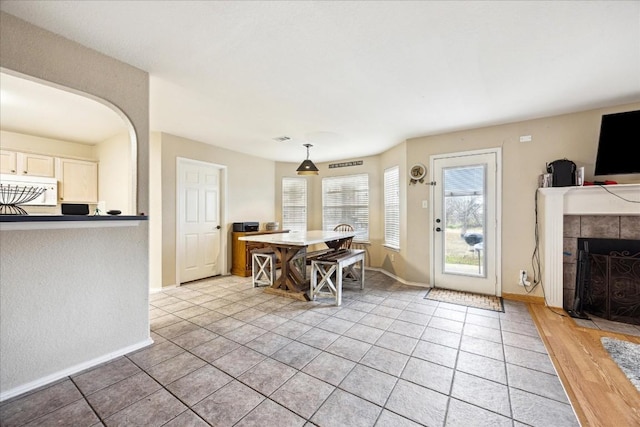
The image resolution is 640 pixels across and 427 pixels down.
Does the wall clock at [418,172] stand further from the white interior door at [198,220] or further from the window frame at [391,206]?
the white interior door at [198,220]

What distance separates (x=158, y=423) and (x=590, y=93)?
4694mm

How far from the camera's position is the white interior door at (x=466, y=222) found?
3.80m

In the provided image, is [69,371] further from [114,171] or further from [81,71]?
[114,171]

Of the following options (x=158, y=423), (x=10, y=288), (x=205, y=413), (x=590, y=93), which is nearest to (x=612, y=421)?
(x=205, y=413)

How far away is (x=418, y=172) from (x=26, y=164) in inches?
231

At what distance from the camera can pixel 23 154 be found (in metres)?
3.82

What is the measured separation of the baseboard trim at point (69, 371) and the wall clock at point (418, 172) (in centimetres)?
405

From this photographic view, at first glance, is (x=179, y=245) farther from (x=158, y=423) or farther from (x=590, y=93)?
(x=590, y=93)

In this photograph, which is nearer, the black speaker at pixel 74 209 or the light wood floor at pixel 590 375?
the light wood floor at pixel 590 375

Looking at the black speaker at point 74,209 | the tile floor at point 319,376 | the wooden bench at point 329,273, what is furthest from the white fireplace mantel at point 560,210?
the black speaker at point 74,209

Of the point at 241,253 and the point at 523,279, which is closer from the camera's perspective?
the point at 523,279

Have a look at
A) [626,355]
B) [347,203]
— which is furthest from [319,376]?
[347,203]

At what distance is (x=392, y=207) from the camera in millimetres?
5121

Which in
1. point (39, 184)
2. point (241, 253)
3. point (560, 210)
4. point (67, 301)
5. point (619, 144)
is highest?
point (619, 144)
